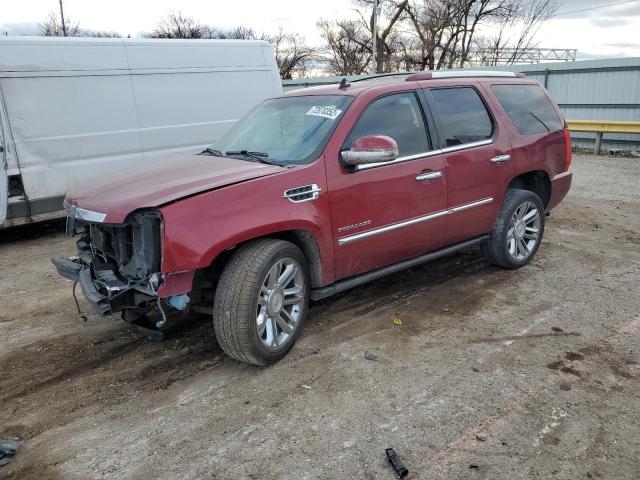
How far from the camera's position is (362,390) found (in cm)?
336

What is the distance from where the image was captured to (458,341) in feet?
13.1

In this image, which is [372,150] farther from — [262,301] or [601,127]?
[601,127]

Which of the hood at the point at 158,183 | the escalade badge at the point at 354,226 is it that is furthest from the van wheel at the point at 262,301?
the hood at the point at 158,183

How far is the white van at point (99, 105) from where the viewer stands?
6969 millimetres

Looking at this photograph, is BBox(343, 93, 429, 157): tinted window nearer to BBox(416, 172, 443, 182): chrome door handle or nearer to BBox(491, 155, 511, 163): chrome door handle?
BBox(416, 172, 443, 182): chrome door handle

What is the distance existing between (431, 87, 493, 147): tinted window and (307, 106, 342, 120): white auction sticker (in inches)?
39.0

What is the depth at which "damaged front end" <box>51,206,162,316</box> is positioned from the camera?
3.25 metres

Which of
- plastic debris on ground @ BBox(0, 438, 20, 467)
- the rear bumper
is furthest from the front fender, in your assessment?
the rear bumper

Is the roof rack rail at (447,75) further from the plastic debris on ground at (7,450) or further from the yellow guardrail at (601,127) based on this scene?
the yellow guardrail at (601,127)

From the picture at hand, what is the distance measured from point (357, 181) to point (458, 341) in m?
1.38

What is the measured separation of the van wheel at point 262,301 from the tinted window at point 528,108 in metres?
2.86

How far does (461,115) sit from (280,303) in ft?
8.07

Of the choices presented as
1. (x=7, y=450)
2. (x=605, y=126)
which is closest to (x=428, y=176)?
(x=7, y=450)

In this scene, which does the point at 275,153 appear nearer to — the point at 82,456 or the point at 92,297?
the point at 92,297
